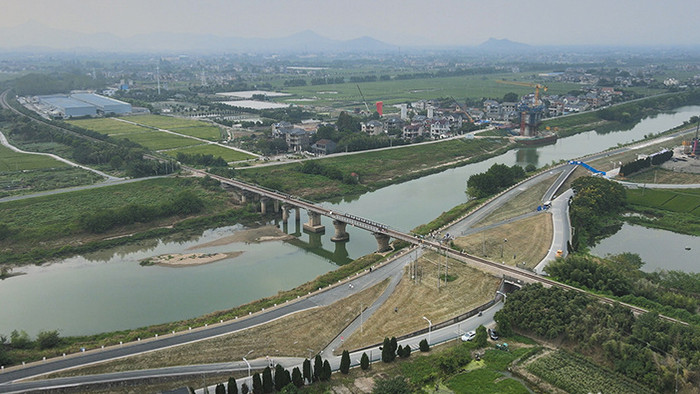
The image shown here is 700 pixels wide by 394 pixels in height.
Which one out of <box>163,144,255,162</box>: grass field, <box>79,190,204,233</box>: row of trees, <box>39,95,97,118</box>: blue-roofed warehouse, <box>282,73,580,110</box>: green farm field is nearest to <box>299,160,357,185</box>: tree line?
<box>163,144,255,162</box>: grass field

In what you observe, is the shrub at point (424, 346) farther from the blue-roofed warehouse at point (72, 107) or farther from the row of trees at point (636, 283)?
the blue-roofed warehouse at point (72, 107)

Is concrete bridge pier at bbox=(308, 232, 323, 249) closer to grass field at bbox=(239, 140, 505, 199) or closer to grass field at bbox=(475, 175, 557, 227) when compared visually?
grass field at bbox=(239, 140, 505, 199)

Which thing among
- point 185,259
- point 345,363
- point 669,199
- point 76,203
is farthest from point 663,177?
point 76,203

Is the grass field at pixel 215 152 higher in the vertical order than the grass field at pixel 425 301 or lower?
higher

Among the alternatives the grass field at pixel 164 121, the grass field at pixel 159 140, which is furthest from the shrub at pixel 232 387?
the grass field at pixel 164 121

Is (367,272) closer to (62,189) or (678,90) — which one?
(62,189)

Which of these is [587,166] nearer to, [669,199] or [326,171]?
[669,199]
